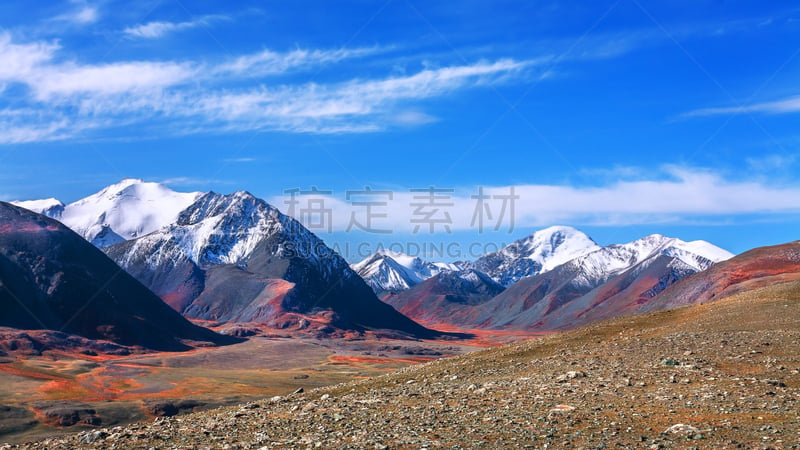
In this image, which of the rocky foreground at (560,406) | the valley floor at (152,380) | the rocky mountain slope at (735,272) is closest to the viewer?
the rocky foreground at (560,406)

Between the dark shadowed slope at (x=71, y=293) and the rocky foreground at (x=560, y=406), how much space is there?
104483 mm

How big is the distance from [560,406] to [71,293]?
131 metres

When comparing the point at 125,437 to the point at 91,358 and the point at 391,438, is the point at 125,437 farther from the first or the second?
the point at 91,358

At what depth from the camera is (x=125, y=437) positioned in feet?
65.0

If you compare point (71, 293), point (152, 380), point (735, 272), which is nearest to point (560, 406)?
point (152, 380)

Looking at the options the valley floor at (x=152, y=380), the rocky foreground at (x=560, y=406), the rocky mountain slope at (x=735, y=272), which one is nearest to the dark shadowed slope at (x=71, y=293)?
the valley floor at (x=152, y=380)

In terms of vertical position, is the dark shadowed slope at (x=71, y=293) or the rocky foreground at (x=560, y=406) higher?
the dark shadowed slope at (x=71, y=293)

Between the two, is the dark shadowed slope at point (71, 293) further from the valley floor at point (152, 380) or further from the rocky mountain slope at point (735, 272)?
the rocky mountain slope at point (735, 272)

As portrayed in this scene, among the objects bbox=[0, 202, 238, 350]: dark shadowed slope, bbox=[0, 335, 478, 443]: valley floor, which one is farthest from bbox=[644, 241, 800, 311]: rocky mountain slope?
bbox=[0, 202, 238, 350]: dark shadowed slope

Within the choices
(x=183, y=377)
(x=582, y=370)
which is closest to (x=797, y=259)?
(x=183, y=377)

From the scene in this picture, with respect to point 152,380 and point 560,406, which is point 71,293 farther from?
point 560,406

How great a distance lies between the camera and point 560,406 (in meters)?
19.5

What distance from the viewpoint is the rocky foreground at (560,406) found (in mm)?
16688

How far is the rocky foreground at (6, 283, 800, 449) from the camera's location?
16.7 metres
